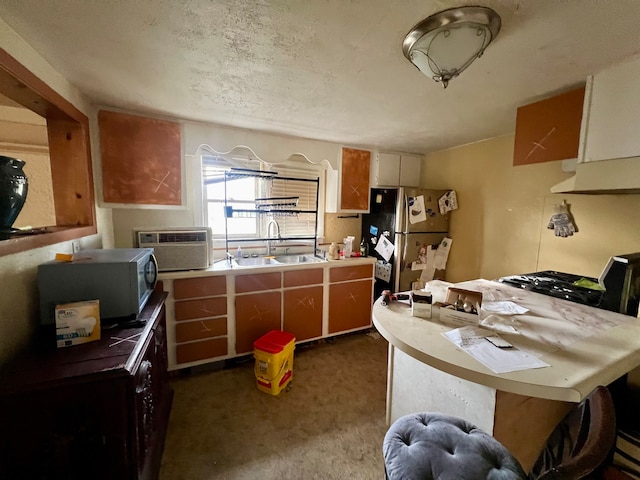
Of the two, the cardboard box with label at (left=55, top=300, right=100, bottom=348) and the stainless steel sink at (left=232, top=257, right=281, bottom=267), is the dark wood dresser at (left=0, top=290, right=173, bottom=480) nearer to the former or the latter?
the cardboard box with label at (left=55, top=300, right=100, bottom=348)

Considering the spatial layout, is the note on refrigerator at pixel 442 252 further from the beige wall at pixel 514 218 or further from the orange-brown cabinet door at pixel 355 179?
the orange-brown cabinet door at pixel 355 179

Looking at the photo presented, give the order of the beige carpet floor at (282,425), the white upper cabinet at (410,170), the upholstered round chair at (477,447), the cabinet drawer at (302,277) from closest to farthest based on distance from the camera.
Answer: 1. the upholstered round chair at (477,447)
2. the beige carpet floor at (282,425)
3. the cabinet drawer at (302,277)
4. the white upper cabinet at (410,170)

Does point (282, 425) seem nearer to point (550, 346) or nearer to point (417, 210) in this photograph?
point (550, 346)

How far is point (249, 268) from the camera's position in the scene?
7.51 feet

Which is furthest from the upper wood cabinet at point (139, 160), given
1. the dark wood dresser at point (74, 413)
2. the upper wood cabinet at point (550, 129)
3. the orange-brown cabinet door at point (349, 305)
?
the upper wood cabinet at point (550, 129)

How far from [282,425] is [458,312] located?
137 centimetres

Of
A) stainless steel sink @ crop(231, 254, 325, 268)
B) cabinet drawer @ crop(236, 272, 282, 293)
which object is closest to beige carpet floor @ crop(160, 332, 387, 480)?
cabinet drawer @ crop(236, 272, 282, 293)

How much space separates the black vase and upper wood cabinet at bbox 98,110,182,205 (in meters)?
0.98

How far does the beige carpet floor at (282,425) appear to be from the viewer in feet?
4.67

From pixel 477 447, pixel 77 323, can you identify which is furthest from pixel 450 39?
pixel 77 323

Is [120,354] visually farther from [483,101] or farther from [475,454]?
[483,101]

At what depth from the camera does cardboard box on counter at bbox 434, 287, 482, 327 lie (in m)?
1.19

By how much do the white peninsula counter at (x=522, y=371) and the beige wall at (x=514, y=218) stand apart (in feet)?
2.88

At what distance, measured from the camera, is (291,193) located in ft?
9.94
